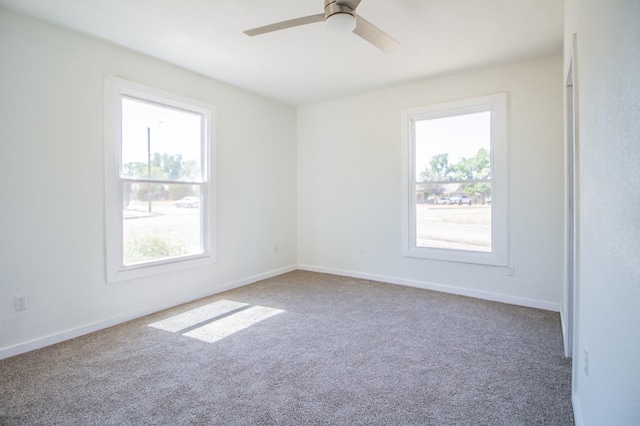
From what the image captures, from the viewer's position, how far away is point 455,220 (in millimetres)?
4293

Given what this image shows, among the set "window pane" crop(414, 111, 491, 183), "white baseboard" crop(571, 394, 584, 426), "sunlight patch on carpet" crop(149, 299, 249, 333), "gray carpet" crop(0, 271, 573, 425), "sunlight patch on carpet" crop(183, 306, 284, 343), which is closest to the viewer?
"white baseboard" crop(571, 394, 584, 426)

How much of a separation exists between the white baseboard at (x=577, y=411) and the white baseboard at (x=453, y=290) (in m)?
2.01

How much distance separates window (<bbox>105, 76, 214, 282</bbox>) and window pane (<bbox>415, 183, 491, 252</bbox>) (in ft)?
9.28

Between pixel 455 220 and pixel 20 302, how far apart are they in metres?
4.52

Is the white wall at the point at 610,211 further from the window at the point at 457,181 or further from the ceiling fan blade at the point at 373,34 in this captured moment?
the window at the point at 457,181

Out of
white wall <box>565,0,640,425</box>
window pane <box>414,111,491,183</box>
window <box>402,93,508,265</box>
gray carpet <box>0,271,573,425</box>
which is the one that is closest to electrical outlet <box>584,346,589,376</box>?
white wall <box>565,0,640,425</box>

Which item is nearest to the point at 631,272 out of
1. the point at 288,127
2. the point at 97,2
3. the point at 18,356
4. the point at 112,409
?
the point at 112,409

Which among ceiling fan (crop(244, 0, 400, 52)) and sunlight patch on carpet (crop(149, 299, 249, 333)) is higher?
ceiling fan (crop(244, 0, 400, 52))

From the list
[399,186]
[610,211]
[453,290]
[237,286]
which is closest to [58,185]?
[237,286]

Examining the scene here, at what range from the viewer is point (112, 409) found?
1.96 meters

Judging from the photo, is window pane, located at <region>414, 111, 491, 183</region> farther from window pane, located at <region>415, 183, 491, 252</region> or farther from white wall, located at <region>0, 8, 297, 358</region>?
white wall, located at <region>0, 8, 297, 358</region>

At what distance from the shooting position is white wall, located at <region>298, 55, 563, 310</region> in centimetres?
366

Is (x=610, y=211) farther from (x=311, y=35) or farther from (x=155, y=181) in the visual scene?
(x=155, y=181)

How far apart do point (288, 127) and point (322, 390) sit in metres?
4.30
